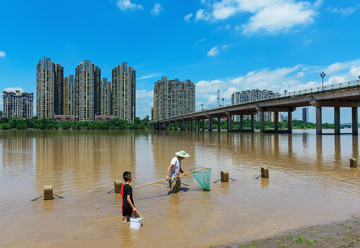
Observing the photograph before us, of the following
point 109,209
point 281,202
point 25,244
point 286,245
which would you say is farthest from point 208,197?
point 25,244

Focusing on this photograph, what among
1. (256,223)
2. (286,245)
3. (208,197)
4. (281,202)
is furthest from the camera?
(208,197)

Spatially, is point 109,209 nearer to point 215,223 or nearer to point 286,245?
point 215,223

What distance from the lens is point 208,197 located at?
28.9 feet

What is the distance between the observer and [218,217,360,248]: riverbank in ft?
16.0

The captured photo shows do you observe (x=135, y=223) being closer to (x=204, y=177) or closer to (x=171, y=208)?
(x=171, y=208)

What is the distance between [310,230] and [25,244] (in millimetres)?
6386

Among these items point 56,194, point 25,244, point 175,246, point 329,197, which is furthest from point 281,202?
point 56,194

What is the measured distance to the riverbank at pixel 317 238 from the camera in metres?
4.88

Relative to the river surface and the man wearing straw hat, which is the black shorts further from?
the man wearing straw hat

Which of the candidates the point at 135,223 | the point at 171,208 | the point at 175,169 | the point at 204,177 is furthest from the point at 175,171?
the point at 135,223

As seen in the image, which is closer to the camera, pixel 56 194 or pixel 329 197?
pixel 329 197

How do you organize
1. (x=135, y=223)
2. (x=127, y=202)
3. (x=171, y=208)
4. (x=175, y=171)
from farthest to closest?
(x=175, y=171)
(x=171, y=208)
(x=127, y=202)
(x=135, y=223)

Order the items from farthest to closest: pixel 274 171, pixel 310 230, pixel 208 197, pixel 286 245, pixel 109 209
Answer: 1. pixel 274 171
2. pixel 208 197
3. pixel 109 209
4. pixel 310 230
5. pixel 286 245

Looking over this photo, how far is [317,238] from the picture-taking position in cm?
518
